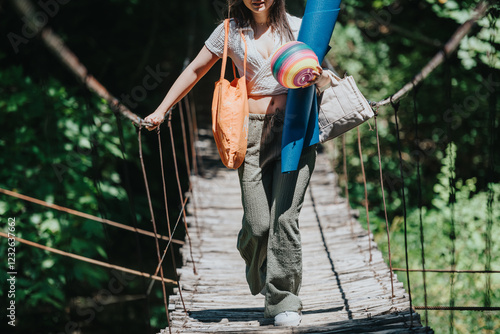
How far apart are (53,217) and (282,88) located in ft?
6.52

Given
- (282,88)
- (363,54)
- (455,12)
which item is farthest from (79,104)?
(363,54)

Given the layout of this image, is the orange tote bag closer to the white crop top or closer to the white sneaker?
the white crop top

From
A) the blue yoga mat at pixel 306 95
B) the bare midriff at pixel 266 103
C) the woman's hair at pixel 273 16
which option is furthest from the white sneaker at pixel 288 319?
the woman's hair at pixel 273 16

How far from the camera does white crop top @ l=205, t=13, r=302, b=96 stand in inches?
61.6

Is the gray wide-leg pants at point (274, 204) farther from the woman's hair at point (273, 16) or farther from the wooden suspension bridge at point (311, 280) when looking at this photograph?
the woman's hair at point (273, 16)

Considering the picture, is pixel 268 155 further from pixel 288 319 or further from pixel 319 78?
pixel 288 319

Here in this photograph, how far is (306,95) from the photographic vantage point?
1523mm

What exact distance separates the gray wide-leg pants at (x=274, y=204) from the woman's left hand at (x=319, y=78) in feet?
0.48

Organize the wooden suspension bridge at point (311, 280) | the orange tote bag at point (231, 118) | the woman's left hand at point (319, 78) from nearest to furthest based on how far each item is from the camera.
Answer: the woman's left hand at point (319, 78) < the orange tote bag at point (231, 118) < the wooden suspension bridge at point (311, 280)

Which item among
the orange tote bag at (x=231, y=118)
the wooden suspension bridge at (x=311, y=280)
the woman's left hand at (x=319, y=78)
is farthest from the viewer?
the wooden suspension bridge at (x=311, y=280)

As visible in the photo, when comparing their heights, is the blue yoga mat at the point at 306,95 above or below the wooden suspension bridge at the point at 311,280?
above

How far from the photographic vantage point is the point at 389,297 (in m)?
1.81

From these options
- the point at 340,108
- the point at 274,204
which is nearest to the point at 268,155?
the point at 274,204

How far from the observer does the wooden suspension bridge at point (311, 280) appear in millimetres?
1694
